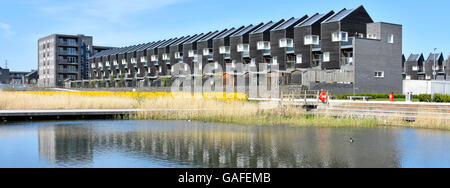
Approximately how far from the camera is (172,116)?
19859 mm

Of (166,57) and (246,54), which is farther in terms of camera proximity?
(166,57)

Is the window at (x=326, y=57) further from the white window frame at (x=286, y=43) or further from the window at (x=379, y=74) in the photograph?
the white window frame at (x=286, y=43)

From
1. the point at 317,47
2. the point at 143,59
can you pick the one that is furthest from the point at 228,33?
the point at 143,59

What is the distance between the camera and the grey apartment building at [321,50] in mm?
37938

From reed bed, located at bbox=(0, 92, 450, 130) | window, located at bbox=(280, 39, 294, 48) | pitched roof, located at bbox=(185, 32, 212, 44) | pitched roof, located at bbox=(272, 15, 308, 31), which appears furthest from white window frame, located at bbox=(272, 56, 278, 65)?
reed bed, located at bbox=(0, 92, 450, 130)

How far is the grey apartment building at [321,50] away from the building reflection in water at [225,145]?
72.6 feet

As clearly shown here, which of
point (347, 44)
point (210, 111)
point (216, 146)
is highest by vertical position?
point (347, 44)

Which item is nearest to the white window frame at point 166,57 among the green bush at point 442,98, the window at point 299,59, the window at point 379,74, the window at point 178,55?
the window at point 178,55

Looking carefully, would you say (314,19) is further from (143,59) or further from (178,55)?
(143,59)

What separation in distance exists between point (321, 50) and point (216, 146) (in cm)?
3099

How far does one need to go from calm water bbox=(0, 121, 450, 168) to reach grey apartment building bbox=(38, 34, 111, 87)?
6829 centimetres

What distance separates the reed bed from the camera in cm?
1761

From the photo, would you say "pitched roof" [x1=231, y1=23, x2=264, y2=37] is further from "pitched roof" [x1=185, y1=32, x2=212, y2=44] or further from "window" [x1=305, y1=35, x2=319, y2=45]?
"window" [x1=305, y1=35, x2=319, y2=45]

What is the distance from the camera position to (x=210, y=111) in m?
19.9
